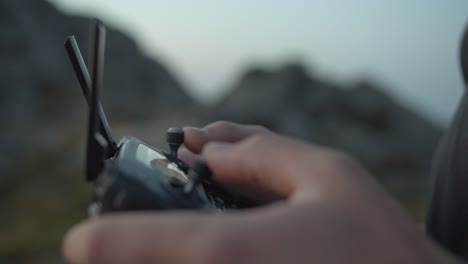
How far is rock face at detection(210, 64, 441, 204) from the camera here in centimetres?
1680

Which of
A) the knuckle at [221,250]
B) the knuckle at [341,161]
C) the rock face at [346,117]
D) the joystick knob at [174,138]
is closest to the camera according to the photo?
the knuckle at [221,250]

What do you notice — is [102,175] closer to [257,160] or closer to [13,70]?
[257,160]

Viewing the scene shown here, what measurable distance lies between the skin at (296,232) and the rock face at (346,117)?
15.0m

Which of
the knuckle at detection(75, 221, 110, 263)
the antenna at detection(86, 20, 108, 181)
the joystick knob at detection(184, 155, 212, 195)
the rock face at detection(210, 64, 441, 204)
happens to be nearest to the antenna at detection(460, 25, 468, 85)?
the joystick knob at detection(184, 155, 212, 195)

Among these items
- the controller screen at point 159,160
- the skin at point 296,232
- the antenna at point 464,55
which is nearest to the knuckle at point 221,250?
the skin at point 296,232

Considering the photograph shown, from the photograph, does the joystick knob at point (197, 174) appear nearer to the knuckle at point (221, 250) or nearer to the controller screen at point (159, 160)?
the controller screen at point (159, 160)

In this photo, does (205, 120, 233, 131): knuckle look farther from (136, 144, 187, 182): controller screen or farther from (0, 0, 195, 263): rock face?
(0, 0, 195, 263): rock face

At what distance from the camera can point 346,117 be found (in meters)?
19.3

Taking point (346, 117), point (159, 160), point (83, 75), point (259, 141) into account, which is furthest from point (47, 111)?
point (259, 141)

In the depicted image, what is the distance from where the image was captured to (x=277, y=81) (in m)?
20.4

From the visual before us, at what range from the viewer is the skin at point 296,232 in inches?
29.6

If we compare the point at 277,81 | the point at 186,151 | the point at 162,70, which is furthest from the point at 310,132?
the point at 186,151

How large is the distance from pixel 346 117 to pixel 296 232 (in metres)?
18.9

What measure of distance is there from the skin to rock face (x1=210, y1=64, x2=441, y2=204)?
14966mm
